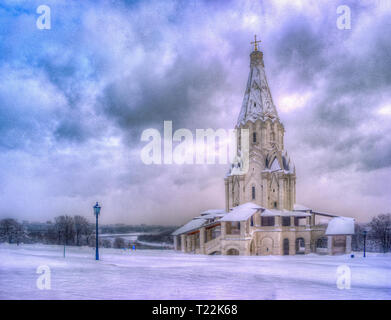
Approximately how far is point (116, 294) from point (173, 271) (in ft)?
12.3

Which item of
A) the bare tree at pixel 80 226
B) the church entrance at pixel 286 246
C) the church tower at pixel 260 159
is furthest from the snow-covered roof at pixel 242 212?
the bare tree at pixel 80 226

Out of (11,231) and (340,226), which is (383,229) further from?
(11,231)

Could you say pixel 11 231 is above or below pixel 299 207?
below

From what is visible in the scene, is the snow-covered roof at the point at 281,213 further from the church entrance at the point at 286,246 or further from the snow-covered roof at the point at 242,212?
→ the church entrance at the point at 286,246

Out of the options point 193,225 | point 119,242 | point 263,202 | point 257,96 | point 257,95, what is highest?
point 257,95

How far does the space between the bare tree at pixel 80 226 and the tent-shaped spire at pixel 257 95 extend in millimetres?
31523

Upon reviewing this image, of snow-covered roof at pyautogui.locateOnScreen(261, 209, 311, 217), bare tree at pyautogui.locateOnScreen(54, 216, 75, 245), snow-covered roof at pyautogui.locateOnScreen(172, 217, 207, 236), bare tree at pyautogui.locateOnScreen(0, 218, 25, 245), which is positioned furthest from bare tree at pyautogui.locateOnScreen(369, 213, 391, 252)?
bare tree at pyautogui.locateOnScreen(0, 218, 25, 245)

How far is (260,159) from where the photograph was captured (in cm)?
3606

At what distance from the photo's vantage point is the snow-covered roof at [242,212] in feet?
99.6

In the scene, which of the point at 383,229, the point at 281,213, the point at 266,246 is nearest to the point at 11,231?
the point at 266,246

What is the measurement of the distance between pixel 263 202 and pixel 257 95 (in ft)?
43.1

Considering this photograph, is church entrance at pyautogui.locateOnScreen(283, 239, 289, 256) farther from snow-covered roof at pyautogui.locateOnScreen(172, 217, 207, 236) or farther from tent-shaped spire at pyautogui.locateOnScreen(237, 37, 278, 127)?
tent-shaped spire at pyautogui.locateOnScreen(237, 37, 278, 127)

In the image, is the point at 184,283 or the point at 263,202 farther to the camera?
the point at 263,202
